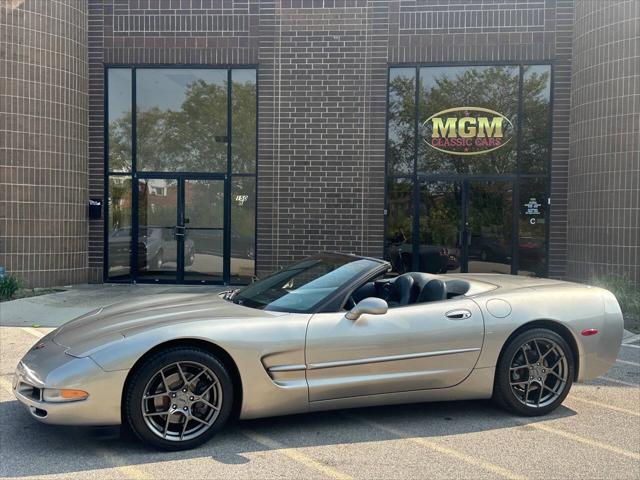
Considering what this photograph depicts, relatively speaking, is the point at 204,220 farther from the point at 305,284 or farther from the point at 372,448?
the point at 372,448

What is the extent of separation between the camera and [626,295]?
9.80 meters

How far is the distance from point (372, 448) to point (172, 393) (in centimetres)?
133

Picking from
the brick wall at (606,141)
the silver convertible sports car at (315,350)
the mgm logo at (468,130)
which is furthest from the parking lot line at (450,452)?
the mgm logo at (468,130)

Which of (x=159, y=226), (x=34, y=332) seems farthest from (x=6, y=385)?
(x=159, y=226)

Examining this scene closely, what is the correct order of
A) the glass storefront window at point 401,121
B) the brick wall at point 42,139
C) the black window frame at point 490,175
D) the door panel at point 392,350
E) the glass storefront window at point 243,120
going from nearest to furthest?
1. the door panel at point 392,350
2. the brick wall at point 42,139
3. the black window frame at point 490,175
4. the glass storefront window at point 401,121
5. the glass storefront window at point 243,120

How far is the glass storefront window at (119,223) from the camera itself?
1265 centimetres

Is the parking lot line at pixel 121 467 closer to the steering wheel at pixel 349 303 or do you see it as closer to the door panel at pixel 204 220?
the steering wheel at pixel 349 303

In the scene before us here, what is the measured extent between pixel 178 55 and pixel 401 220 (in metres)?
5.38

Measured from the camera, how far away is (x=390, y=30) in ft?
39.4

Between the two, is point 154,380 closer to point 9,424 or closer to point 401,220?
point 9,424

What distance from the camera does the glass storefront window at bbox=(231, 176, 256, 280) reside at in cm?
1246

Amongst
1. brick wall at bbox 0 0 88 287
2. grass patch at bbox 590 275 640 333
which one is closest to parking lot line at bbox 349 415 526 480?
grass patch at bbox 590 275 640 333

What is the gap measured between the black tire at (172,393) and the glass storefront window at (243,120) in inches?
342

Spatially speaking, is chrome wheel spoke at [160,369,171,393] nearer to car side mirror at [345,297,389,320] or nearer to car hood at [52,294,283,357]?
car hood at [52,294,283,357]
